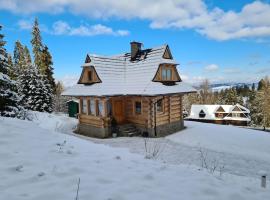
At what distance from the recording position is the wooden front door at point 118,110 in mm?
22219

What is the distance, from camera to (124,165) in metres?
6.15

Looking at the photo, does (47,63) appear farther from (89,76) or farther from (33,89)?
(89,76)

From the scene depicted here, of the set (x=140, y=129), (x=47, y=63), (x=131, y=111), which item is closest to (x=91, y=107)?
(x=131, y=111)

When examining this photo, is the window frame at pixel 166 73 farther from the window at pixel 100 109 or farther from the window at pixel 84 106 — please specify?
the window at pixel 84 106

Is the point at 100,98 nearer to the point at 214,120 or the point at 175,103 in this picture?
the point at 175,103

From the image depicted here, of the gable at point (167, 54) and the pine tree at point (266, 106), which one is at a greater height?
the gable at point (167, 54)

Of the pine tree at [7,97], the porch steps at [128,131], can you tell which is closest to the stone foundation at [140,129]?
the porch steps at [128,131]

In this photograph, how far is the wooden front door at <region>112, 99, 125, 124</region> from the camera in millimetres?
22219

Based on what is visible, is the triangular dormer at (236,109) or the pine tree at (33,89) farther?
the triangular dormer at (236,109)

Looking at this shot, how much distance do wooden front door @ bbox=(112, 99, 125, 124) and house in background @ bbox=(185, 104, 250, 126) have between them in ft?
129

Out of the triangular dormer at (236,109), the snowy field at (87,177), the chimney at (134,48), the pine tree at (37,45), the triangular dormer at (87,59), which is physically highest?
the pine tree at (37,45)

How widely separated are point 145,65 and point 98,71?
4039 mm

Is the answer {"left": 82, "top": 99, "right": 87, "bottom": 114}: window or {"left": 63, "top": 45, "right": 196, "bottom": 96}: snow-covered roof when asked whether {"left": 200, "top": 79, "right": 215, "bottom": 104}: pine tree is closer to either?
{"left": 63, "top": 45, "right": 196, "bottom": 96}: snow-covered roof

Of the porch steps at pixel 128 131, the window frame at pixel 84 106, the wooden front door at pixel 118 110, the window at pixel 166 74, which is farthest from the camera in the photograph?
the window frame at pixel 84 106
